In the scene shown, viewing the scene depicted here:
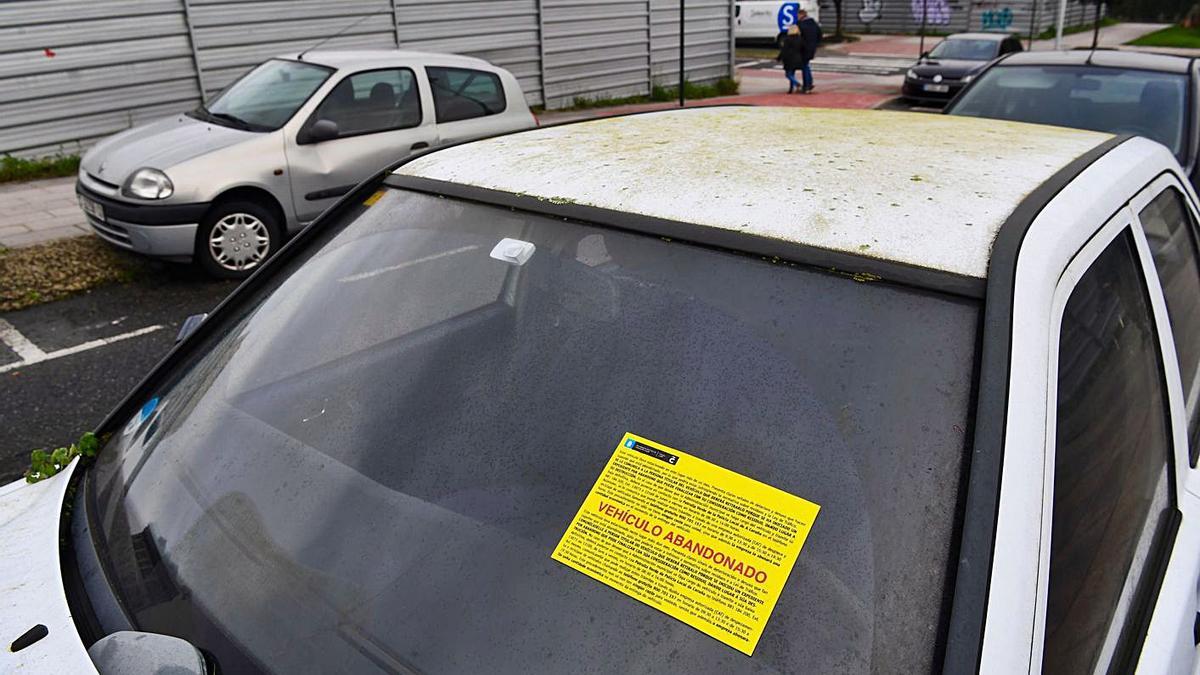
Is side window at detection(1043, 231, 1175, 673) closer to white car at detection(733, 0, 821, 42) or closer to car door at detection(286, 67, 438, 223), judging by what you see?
car door at detection(286, 67, 438, 223)

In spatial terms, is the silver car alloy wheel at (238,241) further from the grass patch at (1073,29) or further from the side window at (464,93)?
the grass patch at (1073,29)

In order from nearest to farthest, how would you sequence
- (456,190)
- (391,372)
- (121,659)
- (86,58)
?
(121,659)
(391,372)
(456,190)
(86,58)

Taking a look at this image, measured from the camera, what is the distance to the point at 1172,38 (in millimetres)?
35344

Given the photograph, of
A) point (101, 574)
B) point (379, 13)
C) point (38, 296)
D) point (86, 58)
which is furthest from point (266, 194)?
point (379, 13)

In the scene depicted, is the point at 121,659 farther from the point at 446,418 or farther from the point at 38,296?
the point at 38,296

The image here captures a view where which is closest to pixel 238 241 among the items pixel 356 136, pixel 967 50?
pixel 356 136

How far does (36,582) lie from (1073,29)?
156 feet

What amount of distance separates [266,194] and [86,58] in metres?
5.50

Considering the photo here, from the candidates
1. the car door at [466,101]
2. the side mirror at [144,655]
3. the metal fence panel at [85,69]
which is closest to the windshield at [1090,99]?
the car door at [466,101]

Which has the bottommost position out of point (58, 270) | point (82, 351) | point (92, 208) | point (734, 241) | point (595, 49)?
point (82, 351)

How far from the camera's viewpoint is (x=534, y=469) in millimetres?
1565

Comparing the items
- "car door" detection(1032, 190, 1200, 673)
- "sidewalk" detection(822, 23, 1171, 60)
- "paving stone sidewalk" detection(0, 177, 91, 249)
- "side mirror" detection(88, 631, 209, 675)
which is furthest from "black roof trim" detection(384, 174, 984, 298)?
"sidewalk" detection(822, 23, 1171, 60)

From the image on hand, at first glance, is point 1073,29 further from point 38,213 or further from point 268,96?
point 38,213

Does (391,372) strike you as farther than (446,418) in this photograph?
Yes
